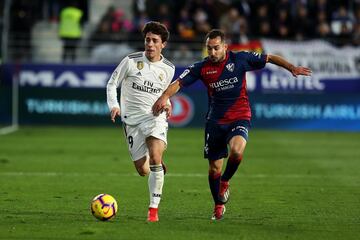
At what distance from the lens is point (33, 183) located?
14055 millimetres

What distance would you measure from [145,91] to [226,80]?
0.96 m

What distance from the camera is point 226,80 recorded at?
35.0 feet

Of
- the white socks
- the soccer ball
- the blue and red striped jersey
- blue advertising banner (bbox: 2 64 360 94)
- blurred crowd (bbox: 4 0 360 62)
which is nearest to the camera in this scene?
the soccer ball

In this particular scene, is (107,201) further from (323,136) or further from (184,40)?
(184,40)

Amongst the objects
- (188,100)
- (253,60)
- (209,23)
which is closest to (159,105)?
(253,60)

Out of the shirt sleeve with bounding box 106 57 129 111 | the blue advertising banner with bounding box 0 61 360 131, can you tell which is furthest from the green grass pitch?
the blue advertising banner with bounding box 0 61 360 131

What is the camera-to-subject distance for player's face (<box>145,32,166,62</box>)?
10438 mm

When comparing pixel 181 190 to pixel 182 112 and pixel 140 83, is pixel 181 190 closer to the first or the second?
pixel 140 83

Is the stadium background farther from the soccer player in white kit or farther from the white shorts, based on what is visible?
the soccer player in white kit

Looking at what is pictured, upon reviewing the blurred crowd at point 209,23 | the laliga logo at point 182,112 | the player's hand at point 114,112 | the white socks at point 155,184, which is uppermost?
the player's hand at point 114,112

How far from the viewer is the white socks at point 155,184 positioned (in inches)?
398

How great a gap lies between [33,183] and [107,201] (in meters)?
4.33

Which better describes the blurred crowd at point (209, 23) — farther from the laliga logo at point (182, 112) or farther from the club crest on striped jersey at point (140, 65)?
the club crest on striped jersey at point (140, 65)

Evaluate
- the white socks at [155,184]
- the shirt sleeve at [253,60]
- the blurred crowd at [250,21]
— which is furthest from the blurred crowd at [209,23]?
the white socks at [155,184]
